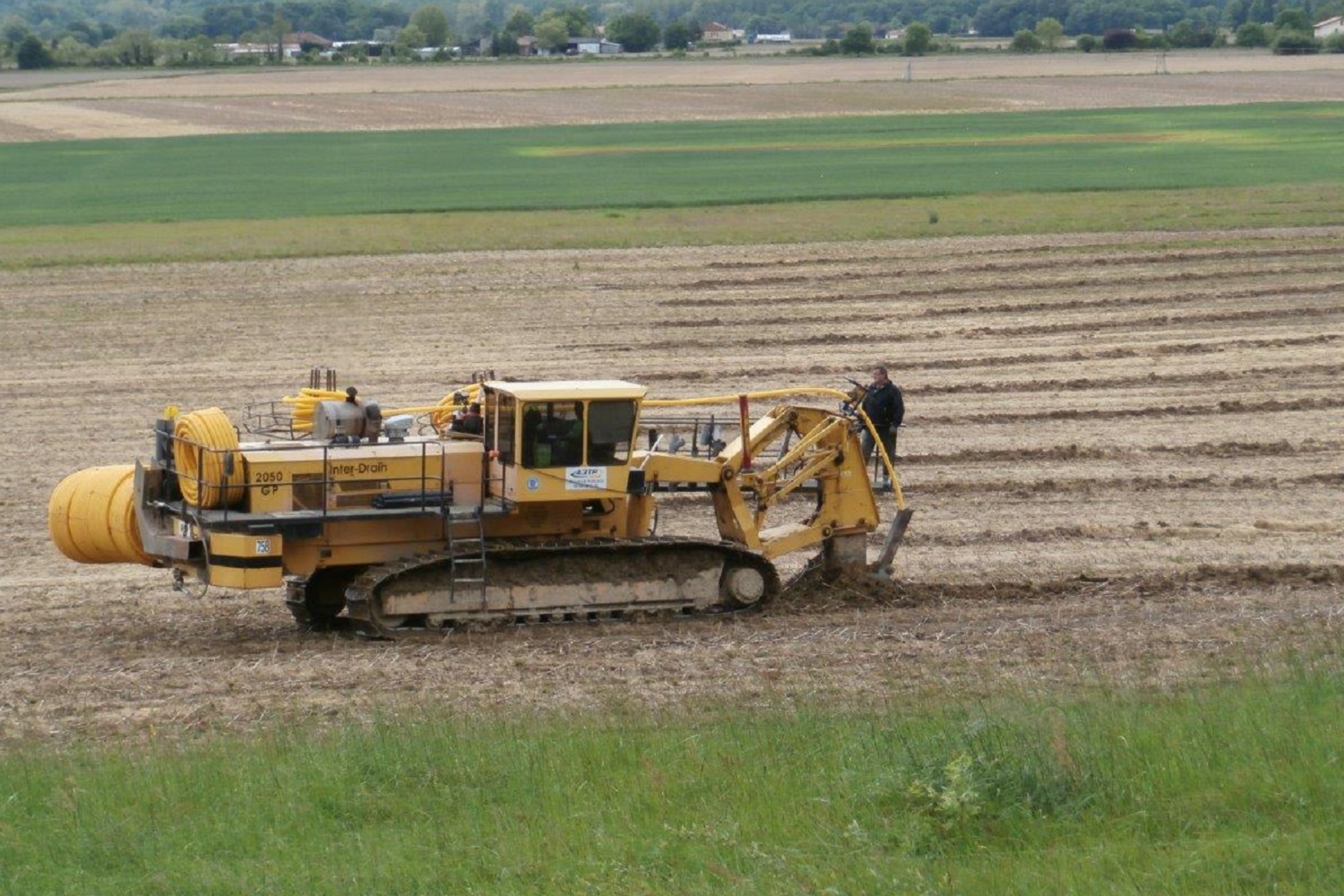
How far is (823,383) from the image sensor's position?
2958cm

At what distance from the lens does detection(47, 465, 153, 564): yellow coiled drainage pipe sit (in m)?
17.5

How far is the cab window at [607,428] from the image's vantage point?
57.5 ft

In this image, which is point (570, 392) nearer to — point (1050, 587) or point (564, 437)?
point (564, 437)

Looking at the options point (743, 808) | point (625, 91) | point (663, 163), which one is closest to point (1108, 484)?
point (743, 808)

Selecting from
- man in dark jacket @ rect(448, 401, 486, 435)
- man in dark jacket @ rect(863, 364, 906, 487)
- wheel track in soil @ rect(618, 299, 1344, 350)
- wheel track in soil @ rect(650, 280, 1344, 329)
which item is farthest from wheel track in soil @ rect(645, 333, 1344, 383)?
man in dark jacket @ rect(448, 401, 486, 435)

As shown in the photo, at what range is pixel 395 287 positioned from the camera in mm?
38469

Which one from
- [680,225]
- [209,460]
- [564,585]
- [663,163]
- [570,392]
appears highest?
[570,392]

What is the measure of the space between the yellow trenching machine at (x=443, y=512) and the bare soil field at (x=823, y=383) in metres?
0.42

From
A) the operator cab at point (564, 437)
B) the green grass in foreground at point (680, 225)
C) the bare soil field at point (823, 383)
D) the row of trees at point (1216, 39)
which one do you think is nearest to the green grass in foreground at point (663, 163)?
the green grass in foreground at point (680, 225)

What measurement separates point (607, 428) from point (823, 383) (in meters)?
12.3

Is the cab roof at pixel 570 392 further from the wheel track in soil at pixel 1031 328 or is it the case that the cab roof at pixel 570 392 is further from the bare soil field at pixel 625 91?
the bare soil field at pixel 625 91

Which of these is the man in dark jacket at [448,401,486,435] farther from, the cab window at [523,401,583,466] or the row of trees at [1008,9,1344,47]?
the row of trees at [1008,9,1344,47]

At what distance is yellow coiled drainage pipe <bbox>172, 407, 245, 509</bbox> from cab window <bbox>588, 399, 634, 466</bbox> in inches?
126

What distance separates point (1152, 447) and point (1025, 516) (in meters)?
4.05
